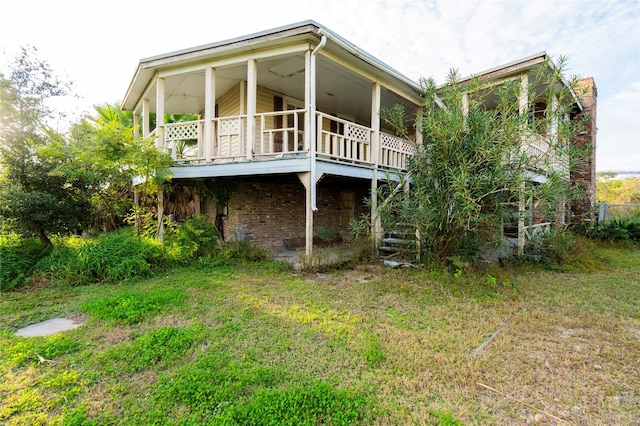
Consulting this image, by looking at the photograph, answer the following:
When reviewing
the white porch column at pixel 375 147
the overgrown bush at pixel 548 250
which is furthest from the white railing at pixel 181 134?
the overgrown bush at pixel 548 250

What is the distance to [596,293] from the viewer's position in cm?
525

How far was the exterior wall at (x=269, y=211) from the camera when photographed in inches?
358

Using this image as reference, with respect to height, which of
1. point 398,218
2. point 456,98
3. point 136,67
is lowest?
point 398,218

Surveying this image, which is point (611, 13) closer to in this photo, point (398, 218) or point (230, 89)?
point (398, 218)

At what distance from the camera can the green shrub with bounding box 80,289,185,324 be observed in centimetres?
395

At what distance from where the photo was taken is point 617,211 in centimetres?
1196

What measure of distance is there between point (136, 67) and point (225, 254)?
566cm

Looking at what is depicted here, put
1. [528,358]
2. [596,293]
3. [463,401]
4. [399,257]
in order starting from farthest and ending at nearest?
1. [399,257]
2. [596,293]
3. [528,358]
4. [463,401]

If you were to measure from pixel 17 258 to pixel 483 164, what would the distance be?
9337mm

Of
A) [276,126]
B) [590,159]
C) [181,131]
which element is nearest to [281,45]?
[181,131]

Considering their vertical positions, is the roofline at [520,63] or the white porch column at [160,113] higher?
the roofline at [520,63]

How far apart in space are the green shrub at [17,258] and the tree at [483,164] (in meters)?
7.14

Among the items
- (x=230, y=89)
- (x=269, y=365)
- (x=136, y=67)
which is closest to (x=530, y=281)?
(x=269, y=365)

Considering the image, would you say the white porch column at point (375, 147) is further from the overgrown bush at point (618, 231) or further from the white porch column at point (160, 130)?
the overgrown bush at point (618, 231)
